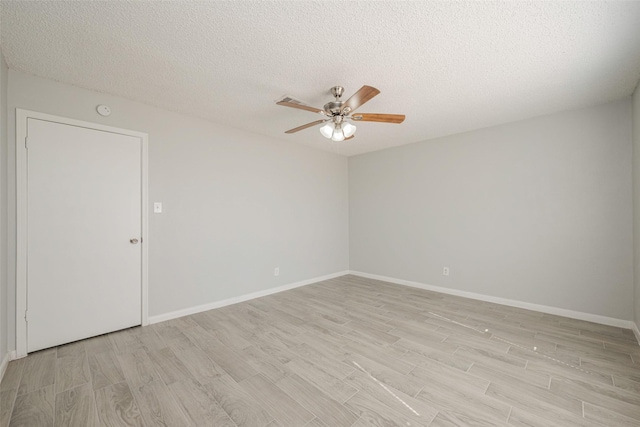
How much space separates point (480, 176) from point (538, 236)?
104 centimetres

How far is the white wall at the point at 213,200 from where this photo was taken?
2695 mm

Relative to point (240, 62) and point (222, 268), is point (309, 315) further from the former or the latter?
point (240, 62)

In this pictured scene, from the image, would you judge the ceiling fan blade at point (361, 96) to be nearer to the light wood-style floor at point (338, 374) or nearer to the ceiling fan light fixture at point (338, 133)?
the ceiling fan light fixture at point (338, 133)

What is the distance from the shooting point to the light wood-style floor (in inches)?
62.4

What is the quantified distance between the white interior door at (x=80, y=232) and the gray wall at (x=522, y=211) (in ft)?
12.5

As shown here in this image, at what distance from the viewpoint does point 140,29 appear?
1.75 meters

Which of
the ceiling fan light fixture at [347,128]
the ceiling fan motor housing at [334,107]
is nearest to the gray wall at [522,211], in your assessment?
the ceiling fan light fixture at [347,128]

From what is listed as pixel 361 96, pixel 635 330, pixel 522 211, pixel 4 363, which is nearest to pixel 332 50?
pixel 361 96

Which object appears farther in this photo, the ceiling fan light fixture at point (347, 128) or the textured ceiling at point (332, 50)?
the ceiling fan light fixture at point (347, 128)

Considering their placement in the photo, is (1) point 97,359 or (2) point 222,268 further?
(2) point 222,268

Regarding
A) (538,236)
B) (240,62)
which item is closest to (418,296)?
(538,236)

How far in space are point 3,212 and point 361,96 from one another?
9.78 feet

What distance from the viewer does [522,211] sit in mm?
3395

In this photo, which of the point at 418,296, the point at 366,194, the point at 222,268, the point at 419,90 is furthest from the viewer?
the point at 366,194
